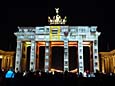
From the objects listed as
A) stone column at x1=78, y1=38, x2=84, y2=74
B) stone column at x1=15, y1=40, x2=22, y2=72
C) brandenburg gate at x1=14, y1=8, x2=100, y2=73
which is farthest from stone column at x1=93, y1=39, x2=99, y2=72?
stone column at x1=15, y1=40, x2=22, y2=72

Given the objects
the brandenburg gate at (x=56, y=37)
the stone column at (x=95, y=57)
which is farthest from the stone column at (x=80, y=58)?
the stone column at (x=95, y=57)

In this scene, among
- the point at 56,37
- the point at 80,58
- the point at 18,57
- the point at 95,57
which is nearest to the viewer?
the point at 80,58

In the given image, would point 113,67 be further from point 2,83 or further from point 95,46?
point 2,83

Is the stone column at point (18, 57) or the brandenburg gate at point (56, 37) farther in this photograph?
the stone column at point (18, 57)

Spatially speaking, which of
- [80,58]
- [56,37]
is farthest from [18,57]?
[80,58]

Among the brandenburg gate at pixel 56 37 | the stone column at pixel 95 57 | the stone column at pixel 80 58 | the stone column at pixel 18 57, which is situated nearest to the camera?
the stone column at pixel 80 58

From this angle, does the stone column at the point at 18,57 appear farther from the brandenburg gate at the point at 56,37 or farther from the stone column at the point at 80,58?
the stone column at the point at 80,58

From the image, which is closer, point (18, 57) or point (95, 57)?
point (95, 57)

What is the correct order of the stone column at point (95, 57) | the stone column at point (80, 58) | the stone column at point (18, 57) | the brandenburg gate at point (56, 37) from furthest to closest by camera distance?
the stone column at point (18, 57) → the brandenburg gate at point (56, 37) → the stone column at point (95, 57) → the stone column at point (80, 58)

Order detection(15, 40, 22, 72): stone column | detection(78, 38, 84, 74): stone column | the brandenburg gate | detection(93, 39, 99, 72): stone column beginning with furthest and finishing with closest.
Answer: detection(15, 40, 22, 72): stone column
the brandenburg gate
detection(93, 39, 99, 72): stone column
detection(78, 38, 84, 74): stone column

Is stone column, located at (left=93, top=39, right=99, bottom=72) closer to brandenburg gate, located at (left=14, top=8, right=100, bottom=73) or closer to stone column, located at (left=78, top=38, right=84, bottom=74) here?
brandenburg gate, located at (left=14, top=8, right=100, bottom=73)

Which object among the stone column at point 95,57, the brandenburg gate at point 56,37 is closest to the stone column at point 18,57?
the brandenburg gate at point 56,37

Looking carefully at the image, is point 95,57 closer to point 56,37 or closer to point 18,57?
point 56,37

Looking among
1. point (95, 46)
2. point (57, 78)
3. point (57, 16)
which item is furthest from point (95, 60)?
point (57, 78)
